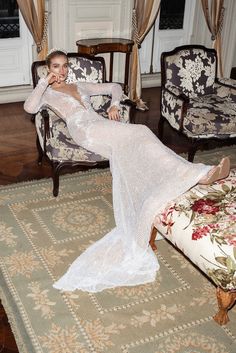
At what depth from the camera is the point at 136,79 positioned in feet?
22.3

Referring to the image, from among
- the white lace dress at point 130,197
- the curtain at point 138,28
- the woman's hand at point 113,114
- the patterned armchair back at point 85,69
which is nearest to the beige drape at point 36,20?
the curtain at point 138,28

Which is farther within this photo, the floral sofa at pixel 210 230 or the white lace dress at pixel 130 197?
the white lace dress at pixel 130 197

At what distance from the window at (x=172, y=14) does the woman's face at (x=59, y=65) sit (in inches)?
165

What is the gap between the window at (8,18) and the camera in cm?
641

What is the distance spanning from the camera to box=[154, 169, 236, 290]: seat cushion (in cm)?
264

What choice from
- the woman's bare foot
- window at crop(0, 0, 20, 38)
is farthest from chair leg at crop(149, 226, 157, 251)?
window at crop(0, 0, 20, 38)

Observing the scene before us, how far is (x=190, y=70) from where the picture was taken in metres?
5.18

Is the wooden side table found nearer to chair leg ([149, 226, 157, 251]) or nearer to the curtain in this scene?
the curtain

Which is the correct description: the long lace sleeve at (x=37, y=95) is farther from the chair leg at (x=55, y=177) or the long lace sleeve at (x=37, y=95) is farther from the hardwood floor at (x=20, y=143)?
the hardwood floor at (x=20, y=143)

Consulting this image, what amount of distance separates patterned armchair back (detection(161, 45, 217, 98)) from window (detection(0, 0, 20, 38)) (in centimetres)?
270

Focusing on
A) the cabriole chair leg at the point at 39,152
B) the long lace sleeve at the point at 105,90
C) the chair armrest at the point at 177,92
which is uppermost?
the long lace sleeve at the point at 105,90

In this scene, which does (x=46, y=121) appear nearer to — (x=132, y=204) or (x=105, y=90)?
(x=105, y=90)

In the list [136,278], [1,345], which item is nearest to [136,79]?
[136,278]

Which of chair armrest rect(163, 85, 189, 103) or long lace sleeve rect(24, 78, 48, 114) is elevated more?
long lace sleeve rect(24, 78, 48, 114)
